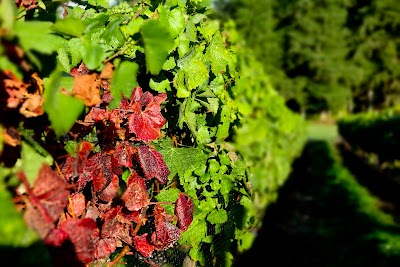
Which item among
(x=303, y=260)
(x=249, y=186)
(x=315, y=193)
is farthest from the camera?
(x=315, y=193)

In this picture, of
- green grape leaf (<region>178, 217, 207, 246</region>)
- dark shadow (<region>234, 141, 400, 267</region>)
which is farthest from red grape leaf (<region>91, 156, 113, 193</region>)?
dark shadow (<region>234, 141, 400, 267</region>)

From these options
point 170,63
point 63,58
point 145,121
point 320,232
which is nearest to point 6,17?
point 63,58

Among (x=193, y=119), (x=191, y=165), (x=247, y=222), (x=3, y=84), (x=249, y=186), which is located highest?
(x=3, y=84)

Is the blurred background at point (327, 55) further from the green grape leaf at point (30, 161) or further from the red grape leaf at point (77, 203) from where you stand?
the green grape leaf at point (30, 161)

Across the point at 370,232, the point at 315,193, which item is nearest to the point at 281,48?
the point at 315,193

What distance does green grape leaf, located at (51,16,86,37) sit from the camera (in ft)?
2.91

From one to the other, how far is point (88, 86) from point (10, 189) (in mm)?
278

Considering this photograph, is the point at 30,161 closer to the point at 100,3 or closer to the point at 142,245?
the point at 142,245

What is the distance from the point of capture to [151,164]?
1400 mm

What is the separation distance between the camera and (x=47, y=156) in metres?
0.94

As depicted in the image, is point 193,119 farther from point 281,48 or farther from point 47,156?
point 281,48

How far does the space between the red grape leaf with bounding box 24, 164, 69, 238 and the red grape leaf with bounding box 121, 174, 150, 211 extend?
0.52 metres

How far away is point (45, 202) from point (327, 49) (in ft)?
147

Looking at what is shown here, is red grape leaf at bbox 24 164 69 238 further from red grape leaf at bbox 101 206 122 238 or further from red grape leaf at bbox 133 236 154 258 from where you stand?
red grape leaf at bbox 133 236 154 258
